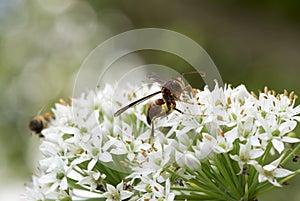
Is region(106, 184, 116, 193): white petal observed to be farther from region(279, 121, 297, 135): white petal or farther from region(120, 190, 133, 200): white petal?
region(279, 121, 297, 135): white petal

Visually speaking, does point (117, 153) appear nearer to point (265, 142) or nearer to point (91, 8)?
point (265, 142)

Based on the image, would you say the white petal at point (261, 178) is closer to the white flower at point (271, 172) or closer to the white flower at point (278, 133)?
the white flower at point (271, 172)

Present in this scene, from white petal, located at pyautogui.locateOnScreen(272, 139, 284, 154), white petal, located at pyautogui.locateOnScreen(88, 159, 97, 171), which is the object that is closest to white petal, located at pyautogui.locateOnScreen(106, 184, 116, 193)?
white petal, located at pyautogui.locateOnScreen(88, 159, 97, 171)

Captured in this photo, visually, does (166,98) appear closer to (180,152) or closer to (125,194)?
(180,152)

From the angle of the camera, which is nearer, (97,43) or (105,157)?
(105,157)

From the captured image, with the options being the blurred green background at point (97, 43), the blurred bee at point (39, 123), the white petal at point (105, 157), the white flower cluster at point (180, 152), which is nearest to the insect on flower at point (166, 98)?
the white flower cluster at point (180, 152)

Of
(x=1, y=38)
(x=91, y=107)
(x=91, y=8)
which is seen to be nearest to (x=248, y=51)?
(x=91, y=8)

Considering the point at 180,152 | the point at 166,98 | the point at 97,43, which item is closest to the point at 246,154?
the point at 180,152
